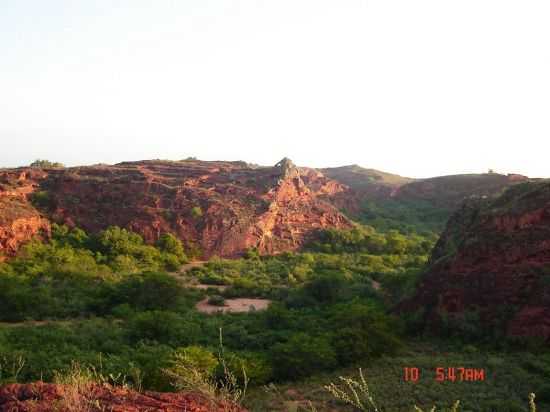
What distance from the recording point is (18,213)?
2314cm

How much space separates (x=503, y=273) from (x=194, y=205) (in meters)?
20.3

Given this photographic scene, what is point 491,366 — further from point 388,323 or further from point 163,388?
point 163,388

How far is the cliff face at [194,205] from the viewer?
26.6 meters

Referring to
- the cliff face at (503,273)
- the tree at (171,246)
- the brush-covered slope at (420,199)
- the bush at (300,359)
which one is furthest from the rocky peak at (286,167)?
the bush at (300,359)

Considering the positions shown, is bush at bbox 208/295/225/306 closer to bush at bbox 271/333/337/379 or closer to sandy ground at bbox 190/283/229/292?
sandy ground at bbox 190/283/229/292

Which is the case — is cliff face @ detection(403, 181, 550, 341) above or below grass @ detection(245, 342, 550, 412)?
above

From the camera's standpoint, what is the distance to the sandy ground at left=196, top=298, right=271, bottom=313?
15.6m

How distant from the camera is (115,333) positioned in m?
10.7

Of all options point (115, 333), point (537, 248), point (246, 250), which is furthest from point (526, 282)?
point (246, 250)
